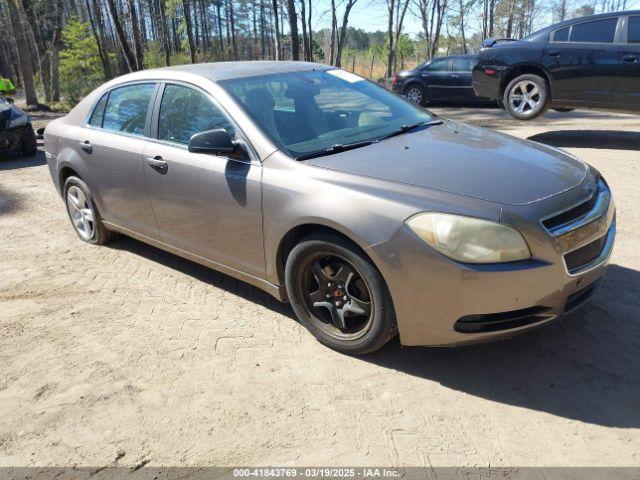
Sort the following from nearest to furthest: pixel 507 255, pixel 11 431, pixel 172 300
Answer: pixel 507 255 → pixel 11 431 → pixel 172 300

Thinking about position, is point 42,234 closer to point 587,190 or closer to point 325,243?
point 325,243

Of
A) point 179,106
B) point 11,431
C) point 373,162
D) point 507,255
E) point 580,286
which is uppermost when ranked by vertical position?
point 179,106

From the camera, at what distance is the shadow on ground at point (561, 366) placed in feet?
8.86

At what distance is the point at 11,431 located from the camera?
9.05 feet

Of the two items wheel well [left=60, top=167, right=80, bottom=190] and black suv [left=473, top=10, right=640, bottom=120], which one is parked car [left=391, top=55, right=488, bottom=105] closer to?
black suv [left=473, top=10, right=640, bottom=120]

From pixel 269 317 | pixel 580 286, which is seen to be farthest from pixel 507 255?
pixel 269 317

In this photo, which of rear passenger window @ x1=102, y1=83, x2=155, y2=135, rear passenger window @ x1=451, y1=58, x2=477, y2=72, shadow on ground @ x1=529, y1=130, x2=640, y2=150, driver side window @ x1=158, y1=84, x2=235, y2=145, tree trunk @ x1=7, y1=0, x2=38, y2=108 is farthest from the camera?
tree trunk @ x1=7, y1=0, x2=38, y2=108

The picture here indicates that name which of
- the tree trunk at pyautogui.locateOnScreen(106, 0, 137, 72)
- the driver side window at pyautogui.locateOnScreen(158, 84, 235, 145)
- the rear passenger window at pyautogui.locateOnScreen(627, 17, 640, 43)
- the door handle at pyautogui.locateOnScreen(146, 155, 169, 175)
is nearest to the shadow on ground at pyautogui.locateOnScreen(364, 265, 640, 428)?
the driver side window at pyautogui.locateOnScreen(158, 84, 235, 145)

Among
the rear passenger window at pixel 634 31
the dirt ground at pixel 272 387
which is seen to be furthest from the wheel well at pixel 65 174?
the rear passenger window at pixel 634 31

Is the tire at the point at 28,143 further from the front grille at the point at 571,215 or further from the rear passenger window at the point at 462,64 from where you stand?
A: the rear passenger window at the point at 462,64

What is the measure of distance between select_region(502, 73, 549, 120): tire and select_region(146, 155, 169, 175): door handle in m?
7.05

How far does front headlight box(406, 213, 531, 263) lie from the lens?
2580 mm

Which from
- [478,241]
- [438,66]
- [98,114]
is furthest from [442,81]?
[478,241]

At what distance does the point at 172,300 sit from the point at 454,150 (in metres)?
2.26
